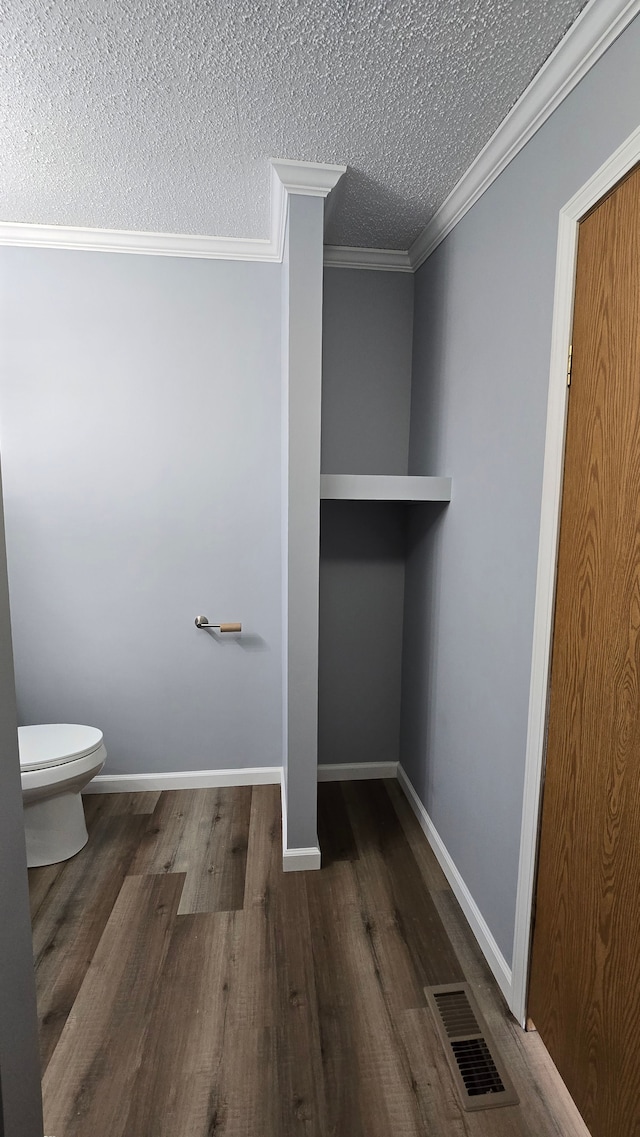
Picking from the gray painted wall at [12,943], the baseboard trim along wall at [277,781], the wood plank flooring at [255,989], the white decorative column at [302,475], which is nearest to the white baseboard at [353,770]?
the baseboard trim along wall at [277,781]

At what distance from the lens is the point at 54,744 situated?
6.97 ft

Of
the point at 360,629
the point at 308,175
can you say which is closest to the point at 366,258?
the point at 308,175

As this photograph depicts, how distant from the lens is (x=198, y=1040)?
140cm

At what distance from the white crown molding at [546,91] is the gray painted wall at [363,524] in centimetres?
56

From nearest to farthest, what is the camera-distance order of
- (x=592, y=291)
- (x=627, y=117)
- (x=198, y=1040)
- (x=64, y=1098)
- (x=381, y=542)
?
(x=627, y=117)
(x=592, y=291)
(x=64, y=1098)
(x=198, y=1040)
(x=381, y=542)

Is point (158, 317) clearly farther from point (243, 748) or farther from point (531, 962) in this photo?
point (531, 962)

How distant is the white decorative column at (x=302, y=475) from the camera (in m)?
1.77

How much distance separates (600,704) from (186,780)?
203cm

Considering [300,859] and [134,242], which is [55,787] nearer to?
[300,859]

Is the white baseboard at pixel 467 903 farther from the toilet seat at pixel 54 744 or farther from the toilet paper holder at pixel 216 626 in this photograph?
the toilet seat at pixel 54 744

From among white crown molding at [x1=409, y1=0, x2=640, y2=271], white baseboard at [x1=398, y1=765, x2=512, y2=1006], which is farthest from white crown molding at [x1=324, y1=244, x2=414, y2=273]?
white baseboard at [x1=398, y1=765, x2=512, y2=1006]

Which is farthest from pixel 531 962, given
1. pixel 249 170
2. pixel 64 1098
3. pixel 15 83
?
pixel 15 83

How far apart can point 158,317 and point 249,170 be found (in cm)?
76

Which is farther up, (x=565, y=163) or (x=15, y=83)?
(x=15, y=83)
